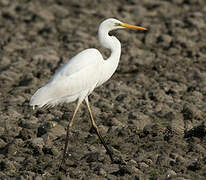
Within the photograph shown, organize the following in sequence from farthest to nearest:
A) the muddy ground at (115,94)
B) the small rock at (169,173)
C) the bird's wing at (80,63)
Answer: the bird's wing at (80,63)
the muddy ground at (115,94)
the small rock at (169,173)

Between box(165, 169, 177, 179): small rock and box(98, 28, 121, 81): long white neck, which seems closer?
box(165, 169, 177, 179): small rock

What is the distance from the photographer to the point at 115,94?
819cm

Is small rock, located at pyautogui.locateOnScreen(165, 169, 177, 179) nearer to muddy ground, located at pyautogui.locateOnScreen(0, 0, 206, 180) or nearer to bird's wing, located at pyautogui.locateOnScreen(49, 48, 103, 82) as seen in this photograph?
muddy ground, located at pyautogui.locateOnScreen(0, 0, 206, 180)

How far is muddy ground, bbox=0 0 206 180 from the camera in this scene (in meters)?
5.95

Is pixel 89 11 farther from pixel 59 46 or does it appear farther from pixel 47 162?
pixel 47 162

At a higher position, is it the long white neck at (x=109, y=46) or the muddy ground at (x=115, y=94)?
the long white neck at (x=109, y=46)

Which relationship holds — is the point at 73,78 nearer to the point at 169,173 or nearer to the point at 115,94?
the point at 169,173

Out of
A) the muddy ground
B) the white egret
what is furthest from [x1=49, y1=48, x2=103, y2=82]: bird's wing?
the muddy ground

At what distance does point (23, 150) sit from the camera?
6.35 meters

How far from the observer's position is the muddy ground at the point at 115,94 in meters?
5.95

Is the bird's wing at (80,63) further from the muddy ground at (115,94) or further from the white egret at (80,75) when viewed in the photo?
the muddy ground at (115,94)

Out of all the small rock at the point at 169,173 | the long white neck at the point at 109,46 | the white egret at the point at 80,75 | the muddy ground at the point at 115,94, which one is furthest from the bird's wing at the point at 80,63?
the small rock at the point at 169,173

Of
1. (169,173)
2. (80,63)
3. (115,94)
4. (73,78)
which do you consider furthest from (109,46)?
(115,94)

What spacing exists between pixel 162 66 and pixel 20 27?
3.94m
